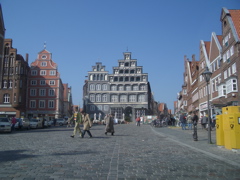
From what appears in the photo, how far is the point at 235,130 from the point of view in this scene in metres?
9.98

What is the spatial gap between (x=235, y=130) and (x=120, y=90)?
224 ft

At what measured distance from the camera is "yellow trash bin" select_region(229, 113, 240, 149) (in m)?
9.92

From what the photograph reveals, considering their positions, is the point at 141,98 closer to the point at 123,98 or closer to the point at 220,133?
the point at 123,98

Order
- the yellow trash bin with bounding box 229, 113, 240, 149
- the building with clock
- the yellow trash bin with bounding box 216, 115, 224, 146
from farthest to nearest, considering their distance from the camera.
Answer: the building with clock, the yellow trash bin with bounding box 216, 115, 224, 146, the yellow trash bin with bounding box 229, 113, 240, 149

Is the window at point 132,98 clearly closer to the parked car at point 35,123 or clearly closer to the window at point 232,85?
the parked car at point 35,123

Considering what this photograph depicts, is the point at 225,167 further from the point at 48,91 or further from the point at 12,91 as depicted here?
the point at 48,91

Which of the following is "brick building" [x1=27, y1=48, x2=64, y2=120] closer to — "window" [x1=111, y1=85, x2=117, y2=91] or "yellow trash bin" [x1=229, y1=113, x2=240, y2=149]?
"window" [x1=111, y1=85, x2=117, y2=91]

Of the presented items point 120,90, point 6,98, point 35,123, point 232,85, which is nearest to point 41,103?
point 6,98

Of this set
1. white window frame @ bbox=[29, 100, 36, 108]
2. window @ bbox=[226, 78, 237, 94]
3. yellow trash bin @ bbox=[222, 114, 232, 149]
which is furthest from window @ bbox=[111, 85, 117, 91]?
yellow trash bin @ bbox=[222, 114, 232, 149]

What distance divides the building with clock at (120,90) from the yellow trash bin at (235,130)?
216ft

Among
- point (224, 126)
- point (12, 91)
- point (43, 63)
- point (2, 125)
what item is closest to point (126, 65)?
point (43, 63)

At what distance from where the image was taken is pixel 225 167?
7055 millimetres

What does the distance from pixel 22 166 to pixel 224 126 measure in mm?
8009

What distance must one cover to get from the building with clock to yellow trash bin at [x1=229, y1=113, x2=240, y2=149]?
65930 mm
